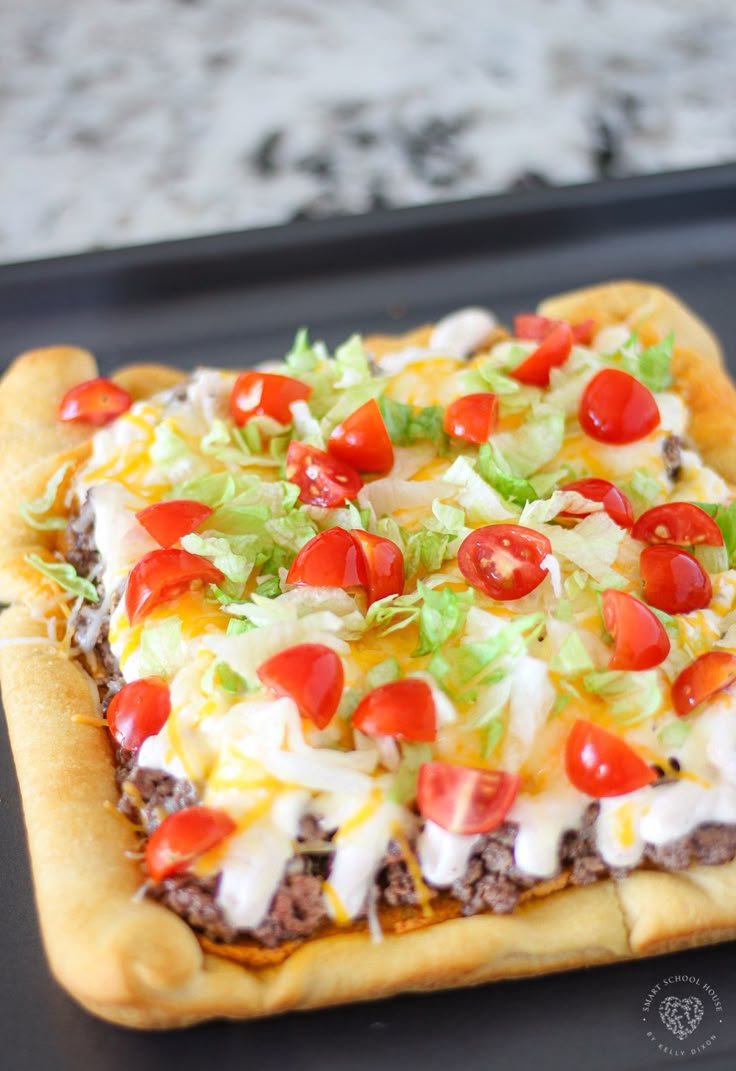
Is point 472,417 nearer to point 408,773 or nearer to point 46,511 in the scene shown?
point 408,773

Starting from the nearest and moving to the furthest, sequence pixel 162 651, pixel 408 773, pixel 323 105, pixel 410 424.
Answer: pixel 408 773, pixel 162 651, pixel 410 424, pixel 323 105

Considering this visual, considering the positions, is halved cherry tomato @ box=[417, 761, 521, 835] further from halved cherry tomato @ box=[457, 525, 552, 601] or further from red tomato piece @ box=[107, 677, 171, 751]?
red tomato piece @ box=[107, 677, 171, 751]

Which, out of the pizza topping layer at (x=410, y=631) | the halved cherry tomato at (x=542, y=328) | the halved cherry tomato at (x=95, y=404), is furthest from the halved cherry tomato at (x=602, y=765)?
the halved cherry tomato at (x=95, y=404)

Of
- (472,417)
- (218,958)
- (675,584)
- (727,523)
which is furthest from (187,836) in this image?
(727,523)

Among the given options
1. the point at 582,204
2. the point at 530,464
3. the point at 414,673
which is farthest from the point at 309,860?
the point at 582,204

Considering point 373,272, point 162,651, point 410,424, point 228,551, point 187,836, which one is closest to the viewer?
point 187,836

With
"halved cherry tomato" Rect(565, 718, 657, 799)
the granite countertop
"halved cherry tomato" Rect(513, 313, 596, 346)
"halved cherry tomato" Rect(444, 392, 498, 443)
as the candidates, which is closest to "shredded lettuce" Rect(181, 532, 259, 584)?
"halved cherry tomato" Rect(444, 392, 498, 443)
